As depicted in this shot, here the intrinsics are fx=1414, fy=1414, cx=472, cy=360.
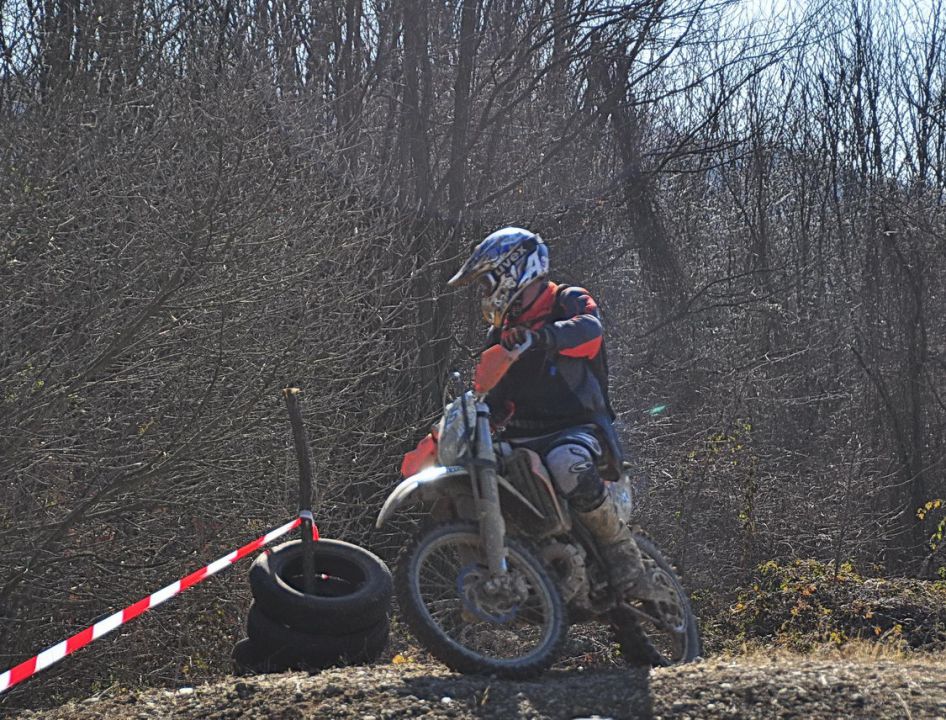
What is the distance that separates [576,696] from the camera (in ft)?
17.1

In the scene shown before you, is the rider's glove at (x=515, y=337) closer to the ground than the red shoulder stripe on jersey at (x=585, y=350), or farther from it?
farther from it

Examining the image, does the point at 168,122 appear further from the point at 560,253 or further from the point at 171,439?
the point at 560,253

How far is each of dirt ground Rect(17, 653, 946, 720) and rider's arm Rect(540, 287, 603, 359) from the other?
4.68 ft

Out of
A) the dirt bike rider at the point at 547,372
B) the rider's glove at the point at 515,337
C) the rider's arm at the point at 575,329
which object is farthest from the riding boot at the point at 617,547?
the rider's glove at the point at 515,337

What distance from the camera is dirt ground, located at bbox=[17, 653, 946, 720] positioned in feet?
16.3

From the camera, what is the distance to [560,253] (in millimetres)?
17406

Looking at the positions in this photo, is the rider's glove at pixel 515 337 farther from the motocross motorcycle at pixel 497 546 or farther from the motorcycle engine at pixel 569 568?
the motorcycle engine at pixel 569 568

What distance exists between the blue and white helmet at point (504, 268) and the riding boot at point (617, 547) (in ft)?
3.24

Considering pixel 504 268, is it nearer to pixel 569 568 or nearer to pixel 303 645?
pixel 569 568

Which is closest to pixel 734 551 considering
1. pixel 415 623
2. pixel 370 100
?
pixel 370 100

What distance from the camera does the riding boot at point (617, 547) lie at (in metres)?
6.24

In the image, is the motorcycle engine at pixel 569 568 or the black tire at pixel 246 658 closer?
the motorcycle engine at pixel 569 568

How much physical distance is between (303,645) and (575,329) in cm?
183

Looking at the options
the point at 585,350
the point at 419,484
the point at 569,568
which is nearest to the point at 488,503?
the point at 419,484
